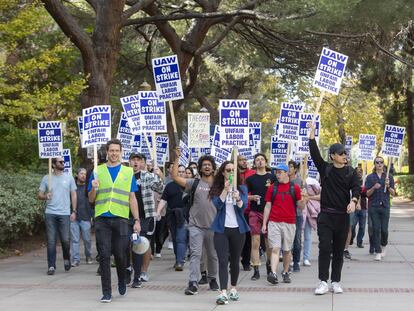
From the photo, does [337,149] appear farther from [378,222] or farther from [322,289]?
[378,222]

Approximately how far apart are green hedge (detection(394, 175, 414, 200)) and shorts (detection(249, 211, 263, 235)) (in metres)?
31.2

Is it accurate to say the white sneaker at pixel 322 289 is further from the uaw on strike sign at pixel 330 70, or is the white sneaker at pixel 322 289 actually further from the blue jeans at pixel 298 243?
the uaw on strike sign at pixel 330 70

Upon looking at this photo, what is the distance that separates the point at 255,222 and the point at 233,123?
1.74m

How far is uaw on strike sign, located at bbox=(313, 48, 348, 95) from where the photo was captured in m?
11.7

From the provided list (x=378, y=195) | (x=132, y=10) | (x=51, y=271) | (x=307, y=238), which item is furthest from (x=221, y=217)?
(x=132, y=10)

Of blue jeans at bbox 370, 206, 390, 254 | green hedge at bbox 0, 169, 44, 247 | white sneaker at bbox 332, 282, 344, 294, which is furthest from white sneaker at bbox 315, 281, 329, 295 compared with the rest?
green hedge at bbox 0, 169, 44, 247

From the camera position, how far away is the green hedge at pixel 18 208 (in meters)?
14.5

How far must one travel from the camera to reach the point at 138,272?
10758 millimetres

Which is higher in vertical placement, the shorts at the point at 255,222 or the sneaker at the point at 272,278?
the shorts at the point at 255,222

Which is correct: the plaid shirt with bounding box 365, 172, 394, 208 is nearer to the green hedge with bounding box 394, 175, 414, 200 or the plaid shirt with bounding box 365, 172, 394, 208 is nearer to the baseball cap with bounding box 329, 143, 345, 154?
the baseball cap with bounding box 329, 143, 345, 154

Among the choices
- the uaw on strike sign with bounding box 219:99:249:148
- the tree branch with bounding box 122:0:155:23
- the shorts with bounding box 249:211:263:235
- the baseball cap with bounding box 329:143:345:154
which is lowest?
the shorts with bounding box 249:211:263:235

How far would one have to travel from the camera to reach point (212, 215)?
10430 mm

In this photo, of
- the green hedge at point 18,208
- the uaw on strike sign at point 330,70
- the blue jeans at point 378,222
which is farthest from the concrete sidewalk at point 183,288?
the uaw on strike sign at point 330,70

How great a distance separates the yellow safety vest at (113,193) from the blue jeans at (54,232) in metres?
3.04
